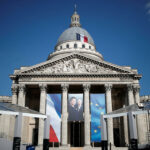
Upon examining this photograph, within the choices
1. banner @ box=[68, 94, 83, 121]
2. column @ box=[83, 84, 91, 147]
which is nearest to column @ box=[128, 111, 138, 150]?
banner @ box=[68, 94, 83, 121]

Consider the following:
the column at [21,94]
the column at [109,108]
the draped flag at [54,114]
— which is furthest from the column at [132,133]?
the column at [21,94]

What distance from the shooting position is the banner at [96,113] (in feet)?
118

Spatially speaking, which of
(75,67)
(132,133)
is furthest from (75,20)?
(132,133)

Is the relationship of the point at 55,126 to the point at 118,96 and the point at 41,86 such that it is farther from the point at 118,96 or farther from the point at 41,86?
the point at 118,96

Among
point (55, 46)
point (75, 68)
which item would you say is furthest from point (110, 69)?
point (55, 46)

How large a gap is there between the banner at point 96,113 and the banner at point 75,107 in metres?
1.91

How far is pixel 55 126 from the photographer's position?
36.4m

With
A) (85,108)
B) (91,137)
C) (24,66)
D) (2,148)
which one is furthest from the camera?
(24,66)

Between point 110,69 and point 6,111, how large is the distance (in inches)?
1032

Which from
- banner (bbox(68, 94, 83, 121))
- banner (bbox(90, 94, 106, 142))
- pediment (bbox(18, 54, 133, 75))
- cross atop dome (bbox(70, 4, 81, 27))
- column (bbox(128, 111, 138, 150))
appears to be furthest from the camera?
cross atop dome (bbox(70, 4, 81, 27))

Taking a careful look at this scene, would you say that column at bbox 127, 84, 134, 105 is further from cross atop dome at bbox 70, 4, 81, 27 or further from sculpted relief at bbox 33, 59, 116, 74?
cross atop dome at bbox 70, 4, 81, 27

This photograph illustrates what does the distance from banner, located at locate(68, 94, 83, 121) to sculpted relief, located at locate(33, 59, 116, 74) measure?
16.3 feet

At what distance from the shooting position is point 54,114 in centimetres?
3744

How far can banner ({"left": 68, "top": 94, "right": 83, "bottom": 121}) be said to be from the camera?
121ft
